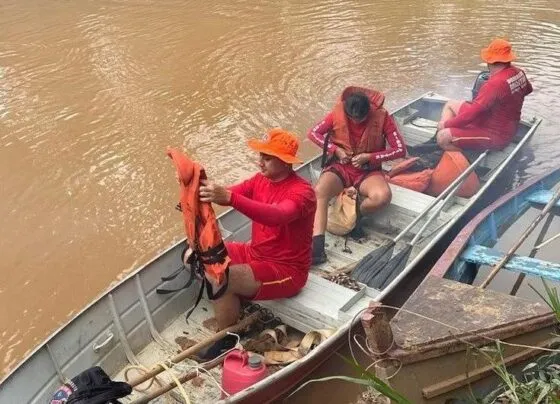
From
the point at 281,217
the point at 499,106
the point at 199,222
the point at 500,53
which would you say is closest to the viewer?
the point at 199,222

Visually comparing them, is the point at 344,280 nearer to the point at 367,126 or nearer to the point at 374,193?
the point at 374,193

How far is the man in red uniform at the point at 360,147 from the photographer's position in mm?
6374

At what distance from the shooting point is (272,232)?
197 inches

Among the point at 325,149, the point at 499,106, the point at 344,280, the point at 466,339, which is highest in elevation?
the point at 466,339

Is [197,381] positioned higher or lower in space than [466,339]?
lower

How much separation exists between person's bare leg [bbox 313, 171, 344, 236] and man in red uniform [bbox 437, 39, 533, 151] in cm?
184

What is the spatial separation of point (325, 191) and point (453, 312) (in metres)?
2.78

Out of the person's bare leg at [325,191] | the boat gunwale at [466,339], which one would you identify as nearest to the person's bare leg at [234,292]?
the person's bare leg at [325,191]

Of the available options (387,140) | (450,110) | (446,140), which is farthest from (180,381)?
(450,110)

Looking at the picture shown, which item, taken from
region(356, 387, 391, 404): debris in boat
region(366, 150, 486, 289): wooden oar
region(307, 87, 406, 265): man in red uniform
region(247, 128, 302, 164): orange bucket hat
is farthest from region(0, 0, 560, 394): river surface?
region(356, 387, 391, 404): debris in boat

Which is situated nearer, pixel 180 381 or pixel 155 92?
pixel 180 381

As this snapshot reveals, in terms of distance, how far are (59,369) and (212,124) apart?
6.44 meters

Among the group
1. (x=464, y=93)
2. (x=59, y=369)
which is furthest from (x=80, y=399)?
(x=464, y=93)

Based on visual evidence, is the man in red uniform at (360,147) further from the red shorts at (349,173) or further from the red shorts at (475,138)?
the red shorts at (475,138)
